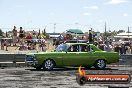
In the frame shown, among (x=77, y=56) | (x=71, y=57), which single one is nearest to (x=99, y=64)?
(x=77, y=56)

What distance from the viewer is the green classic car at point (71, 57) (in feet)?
72.0

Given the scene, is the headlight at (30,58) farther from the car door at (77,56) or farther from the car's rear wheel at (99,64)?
the car's rear wheel at (99,64)

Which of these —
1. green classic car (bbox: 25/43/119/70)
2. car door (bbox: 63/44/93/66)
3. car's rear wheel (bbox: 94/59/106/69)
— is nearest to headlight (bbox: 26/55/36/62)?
green classic car (bbox: 25/43/119/70)

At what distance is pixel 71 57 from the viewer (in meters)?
22.3

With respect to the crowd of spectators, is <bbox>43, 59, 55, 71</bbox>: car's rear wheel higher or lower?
lower

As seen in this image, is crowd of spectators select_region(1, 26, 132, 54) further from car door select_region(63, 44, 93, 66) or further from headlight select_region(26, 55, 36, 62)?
headlight select_region(26, 55, 36, 62)

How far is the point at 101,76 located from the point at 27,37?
A: 30638mm

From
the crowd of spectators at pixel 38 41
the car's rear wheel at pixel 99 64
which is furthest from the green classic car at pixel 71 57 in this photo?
the crowd of spectators at pixel 38 41

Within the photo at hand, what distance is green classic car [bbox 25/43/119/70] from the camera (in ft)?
72.0

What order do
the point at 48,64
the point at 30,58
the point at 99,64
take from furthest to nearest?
1. the point at 99,64
2. the point at 30,58
3. the point at 48,64

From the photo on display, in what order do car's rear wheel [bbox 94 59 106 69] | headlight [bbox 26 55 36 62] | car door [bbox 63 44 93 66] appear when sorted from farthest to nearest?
car's rear wheel [bbox 94 59 106 69], car door [bbox 63 44 93 66], headlight [bbox 26 55 36 62]

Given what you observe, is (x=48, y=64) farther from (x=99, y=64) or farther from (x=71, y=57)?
(x=99, y=64)

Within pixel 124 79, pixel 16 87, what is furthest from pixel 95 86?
pixel 124 79

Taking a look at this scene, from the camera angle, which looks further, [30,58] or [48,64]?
[30,58]
